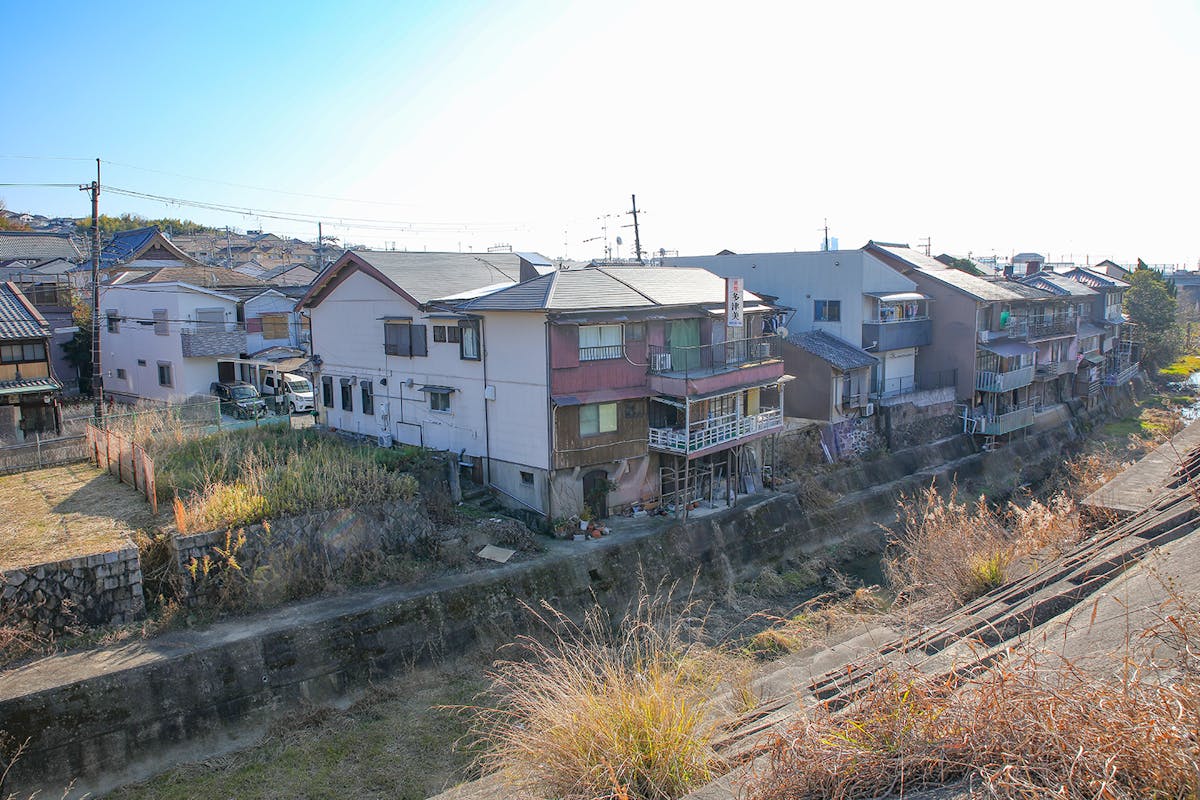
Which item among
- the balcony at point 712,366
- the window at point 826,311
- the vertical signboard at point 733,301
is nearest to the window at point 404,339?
the balcony at point 712,366

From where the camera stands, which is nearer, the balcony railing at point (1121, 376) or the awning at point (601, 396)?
the awning at point (601, 396)

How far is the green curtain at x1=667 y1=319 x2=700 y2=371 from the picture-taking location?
2181cm

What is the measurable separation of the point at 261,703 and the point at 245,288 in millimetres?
27013

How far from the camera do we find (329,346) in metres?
26.1

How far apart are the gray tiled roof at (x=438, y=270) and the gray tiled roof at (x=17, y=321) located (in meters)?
10.1

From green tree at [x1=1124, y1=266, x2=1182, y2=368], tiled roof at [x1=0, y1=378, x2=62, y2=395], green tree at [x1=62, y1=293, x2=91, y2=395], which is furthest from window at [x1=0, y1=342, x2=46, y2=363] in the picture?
green tree at [x1=1124, y1=266, x2=1182, y2=368]

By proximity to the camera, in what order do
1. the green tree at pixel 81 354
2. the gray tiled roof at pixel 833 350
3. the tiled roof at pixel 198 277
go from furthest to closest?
1. the tiled roof at pixel 198 277
2. the green tree at pixel 81 354
3. the gray tiled roof at pixel 833 350

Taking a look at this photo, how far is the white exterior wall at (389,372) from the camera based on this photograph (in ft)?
71.6

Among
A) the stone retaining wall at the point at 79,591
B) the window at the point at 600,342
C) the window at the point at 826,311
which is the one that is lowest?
the stone retaining wall at the point at 79,591

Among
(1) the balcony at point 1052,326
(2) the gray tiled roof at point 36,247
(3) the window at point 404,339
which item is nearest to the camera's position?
(3) the window at point 404,339

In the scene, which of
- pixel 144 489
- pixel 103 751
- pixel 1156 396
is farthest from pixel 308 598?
pixel 1156 396

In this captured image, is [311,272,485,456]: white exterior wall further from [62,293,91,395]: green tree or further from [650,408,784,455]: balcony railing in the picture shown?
[62,293,91,395]: green tree

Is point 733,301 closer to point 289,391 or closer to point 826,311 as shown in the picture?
point 826,311

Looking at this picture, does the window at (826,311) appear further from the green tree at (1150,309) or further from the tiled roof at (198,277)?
the green tree at (1150,309)
